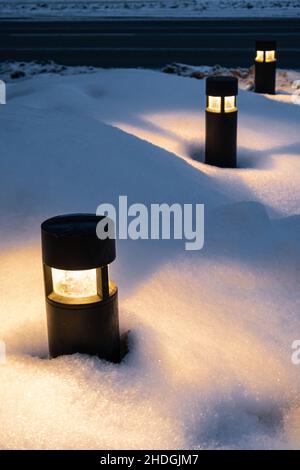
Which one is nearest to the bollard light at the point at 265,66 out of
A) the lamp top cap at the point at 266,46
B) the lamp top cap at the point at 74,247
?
the lamp top cap at the point at 266,46

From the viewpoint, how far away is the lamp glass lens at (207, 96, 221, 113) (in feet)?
18.8

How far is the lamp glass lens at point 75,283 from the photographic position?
234 centimetres

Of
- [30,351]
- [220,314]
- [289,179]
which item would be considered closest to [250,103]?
[289,179]

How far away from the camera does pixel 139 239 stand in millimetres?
3498

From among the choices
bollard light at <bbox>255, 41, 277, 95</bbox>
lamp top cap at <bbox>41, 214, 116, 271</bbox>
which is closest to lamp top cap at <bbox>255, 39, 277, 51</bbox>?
bollard light at <bbox>255, 41, 277, 95</bbox>

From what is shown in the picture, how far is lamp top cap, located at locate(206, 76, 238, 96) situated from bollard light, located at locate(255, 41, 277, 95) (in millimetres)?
3296

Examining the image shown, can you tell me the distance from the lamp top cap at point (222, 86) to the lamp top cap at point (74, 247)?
359 cm

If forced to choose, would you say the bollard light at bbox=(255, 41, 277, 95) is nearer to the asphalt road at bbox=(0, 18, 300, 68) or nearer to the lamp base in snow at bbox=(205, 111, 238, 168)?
the asphalt road at bbox=(0, 18, 300, 68)

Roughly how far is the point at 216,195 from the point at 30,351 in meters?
2.08

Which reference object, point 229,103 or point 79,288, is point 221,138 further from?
point 79,288

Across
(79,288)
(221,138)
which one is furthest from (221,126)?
(79,288)

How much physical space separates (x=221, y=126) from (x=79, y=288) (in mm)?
3712

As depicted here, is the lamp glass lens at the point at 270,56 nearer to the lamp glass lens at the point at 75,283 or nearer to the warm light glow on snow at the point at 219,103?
the warm light glow on snow at the point at 219,103

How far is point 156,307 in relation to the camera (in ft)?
9.53
